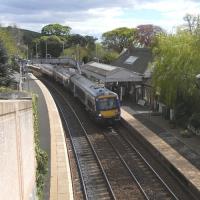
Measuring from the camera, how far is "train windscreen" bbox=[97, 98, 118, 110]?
108ft

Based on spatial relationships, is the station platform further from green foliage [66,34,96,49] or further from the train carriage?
green foliage [66,34,96,49]

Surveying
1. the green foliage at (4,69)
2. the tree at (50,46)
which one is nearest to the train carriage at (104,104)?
the green foliage at (4,69)

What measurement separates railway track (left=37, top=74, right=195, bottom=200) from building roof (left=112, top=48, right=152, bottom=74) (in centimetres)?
1638

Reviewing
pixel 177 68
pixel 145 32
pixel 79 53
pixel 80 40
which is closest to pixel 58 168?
pixel 177 68

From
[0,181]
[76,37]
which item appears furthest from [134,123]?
[76,37]

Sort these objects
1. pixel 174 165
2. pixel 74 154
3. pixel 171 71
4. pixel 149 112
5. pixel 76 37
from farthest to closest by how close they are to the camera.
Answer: pixel 76 37, pixel 149 112, pixel 171 71, pixel 74 154, pixel 174 165

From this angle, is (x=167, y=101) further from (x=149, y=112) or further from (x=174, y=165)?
(x=174, y=165)

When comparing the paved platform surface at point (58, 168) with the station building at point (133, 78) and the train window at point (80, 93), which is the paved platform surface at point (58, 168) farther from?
the station building at point (133, 78)

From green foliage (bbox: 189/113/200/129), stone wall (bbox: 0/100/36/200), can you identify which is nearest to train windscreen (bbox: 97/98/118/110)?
green foliage (bbox: 189/113/200/129)

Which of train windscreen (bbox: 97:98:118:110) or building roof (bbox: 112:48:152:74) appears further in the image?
building roof (bbox: 112:48:152:74)

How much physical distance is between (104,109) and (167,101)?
436 cm

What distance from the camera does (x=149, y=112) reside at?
38.4 metres

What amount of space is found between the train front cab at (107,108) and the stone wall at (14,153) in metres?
18.2

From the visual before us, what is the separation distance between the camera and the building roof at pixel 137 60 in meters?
48.0
